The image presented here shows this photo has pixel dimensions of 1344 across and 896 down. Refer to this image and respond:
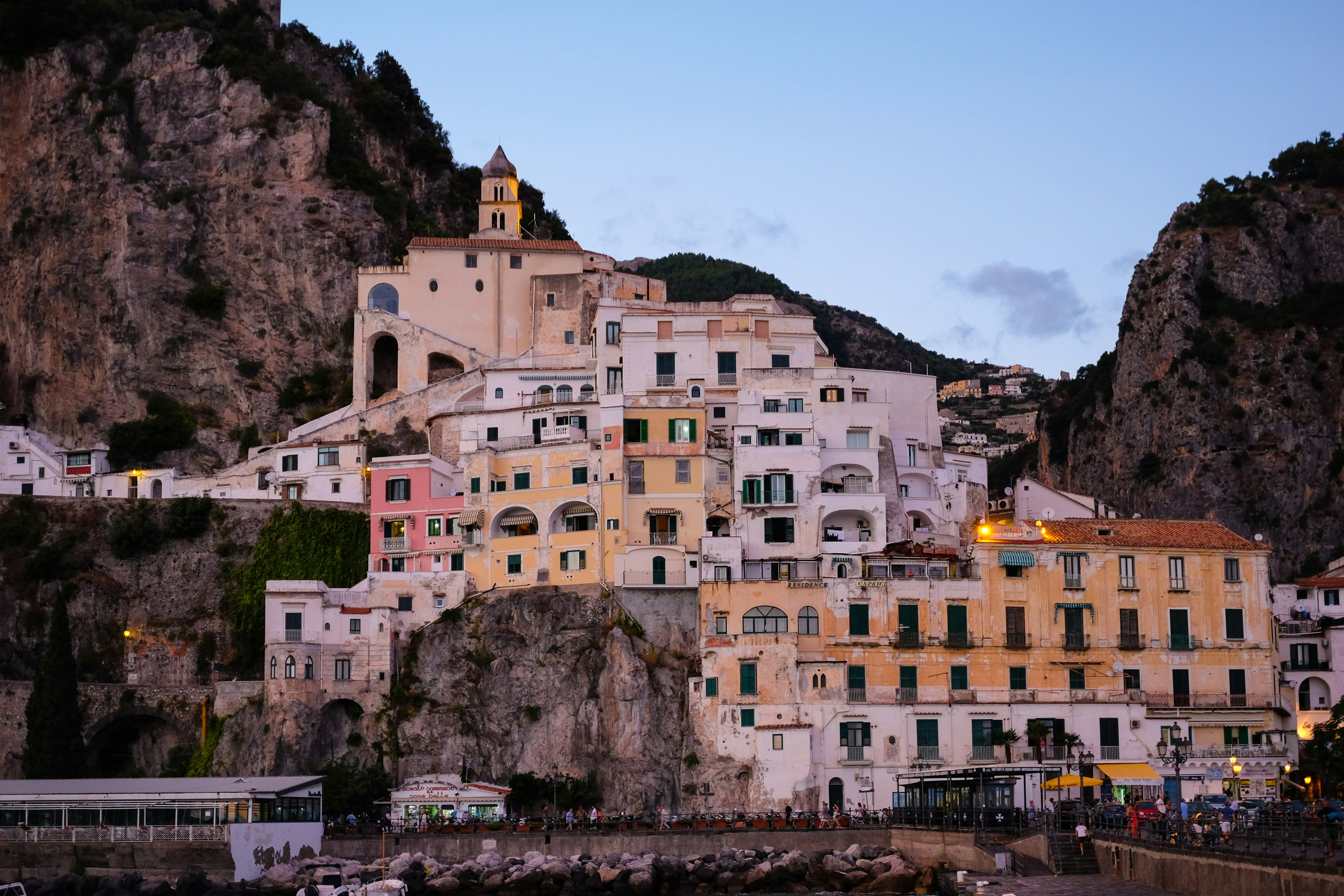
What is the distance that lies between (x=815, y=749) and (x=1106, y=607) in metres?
12.1

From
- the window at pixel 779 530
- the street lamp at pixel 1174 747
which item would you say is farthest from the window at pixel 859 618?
the street lamp at pixel 1174 747

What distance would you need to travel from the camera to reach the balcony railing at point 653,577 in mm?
73188

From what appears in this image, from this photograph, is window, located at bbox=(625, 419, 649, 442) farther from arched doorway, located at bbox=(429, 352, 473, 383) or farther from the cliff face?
the cliff face

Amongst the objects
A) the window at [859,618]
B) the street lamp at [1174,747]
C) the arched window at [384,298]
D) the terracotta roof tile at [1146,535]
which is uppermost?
the arched window at [384,298]

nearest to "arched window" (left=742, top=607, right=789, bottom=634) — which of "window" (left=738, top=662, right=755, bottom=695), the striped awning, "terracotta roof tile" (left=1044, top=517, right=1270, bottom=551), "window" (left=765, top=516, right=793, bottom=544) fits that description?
"window" (left=738, top=662, right=755, bottom=695)

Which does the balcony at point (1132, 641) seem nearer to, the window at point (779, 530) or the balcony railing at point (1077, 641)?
the balcony railing at point (1077, 641)

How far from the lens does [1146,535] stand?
71375 millimetres

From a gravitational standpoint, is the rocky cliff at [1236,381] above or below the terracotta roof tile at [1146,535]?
above

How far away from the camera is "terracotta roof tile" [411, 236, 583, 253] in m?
91.8

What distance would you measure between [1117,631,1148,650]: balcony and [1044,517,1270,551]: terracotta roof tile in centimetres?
320

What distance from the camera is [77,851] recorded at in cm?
6225

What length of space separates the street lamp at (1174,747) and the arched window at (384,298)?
42096 millimetres

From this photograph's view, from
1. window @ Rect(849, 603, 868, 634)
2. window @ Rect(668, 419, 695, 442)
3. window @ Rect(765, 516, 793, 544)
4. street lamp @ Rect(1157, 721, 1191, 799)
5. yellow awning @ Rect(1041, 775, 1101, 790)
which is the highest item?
window @ Rect(668, 419, 695, 442)

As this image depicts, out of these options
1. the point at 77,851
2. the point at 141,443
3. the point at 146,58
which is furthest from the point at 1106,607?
the point at 146,58
